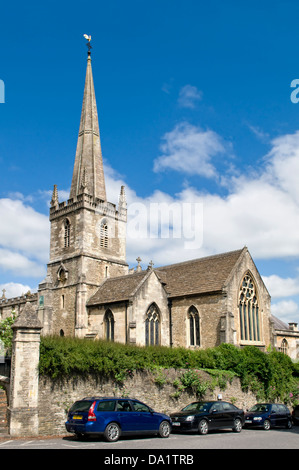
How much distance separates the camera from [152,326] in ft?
108

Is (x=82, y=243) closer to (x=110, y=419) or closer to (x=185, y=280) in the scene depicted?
(x=185, y=280)

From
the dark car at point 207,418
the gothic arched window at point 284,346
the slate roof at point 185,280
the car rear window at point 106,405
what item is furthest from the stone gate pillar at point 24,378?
the gothic arched window at point 284,346

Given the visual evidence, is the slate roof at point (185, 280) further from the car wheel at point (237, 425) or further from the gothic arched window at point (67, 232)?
the car wheel at point (237, 425)

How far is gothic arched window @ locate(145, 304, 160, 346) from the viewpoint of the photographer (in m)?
32.4

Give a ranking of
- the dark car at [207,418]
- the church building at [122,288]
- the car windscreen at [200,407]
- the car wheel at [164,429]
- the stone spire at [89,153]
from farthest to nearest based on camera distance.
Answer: the stone spire at [89,153]
the church building at [122,288]
the car windscreen at [200,407]
the dark car at [207,418]
the car wheel at [164,429]

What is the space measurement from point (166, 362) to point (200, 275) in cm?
1267

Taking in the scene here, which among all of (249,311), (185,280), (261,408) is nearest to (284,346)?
(249,311)

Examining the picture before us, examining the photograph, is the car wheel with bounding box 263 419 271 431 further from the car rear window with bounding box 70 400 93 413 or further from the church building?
the car rear window with bounding box 70 400 93 413

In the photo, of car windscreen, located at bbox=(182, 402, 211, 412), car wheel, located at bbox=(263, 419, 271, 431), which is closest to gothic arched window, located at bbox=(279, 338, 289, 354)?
car wheel, located at bbox=(263, 419, 271, 431)

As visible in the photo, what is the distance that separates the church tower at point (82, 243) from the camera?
3781 centimetres

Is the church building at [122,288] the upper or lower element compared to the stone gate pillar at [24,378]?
upper

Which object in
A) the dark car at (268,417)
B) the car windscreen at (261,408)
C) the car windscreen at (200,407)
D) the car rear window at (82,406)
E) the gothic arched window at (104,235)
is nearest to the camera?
the car rear window at (82,406)

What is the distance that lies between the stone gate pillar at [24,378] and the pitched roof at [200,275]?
54.2 ft
